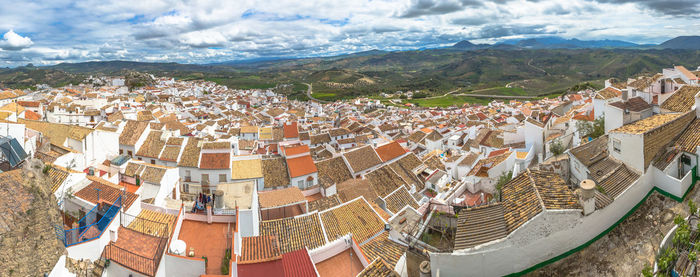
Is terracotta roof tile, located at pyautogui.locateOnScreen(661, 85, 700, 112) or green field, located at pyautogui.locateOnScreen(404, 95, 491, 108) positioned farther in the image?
green field, located at pyautogui.locateOnScreen(404, 95, 491, 108)

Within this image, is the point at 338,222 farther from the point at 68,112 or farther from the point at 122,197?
the point at 68,112

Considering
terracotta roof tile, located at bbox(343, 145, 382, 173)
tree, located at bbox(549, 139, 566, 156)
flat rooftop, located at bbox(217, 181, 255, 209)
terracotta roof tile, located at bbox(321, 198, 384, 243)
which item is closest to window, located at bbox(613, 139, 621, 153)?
tree, located at bbox(549, 139, 566, 156)

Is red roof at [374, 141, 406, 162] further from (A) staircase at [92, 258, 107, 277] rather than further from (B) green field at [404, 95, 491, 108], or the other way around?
(B) green field at [404, 95, 491, 108]

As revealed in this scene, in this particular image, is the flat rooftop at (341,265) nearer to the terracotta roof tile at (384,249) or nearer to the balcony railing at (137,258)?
the terracotta roof tile at (384,249)

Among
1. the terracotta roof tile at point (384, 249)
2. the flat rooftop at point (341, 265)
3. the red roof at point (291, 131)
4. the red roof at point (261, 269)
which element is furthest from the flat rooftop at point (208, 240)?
the red roof at point (291, 131)

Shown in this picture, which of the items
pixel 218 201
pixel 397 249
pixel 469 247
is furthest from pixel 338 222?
pixel 469 247

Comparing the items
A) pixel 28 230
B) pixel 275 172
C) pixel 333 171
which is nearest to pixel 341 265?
pixel 28 230

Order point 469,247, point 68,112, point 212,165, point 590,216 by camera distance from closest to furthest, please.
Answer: point 469,247 < point 590,216 < point 212,165 < point 68,112
